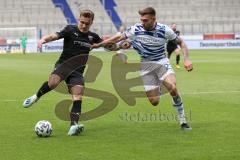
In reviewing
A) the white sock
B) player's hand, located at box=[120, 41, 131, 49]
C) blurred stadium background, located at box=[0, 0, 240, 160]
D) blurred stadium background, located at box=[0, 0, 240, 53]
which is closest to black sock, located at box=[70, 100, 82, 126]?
blurred stadium background, located at box=[0, 0, 240, 160]

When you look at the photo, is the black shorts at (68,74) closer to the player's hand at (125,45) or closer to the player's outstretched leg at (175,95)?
the player's hand at (125,45)

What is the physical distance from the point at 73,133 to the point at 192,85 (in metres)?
10.4

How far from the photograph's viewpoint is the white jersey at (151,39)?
1078 cm

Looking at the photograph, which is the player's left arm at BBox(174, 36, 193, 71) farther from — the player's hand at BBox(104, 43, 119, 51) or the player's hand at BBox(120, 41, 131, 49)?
the player's hand at BBox(104, 43, 119, 51)

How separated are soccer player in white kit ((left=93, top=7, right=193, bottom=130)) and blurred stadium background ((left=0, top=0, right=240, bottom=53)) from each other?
1804 inches

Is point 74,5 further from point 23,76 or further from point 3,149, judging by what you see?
point 3,149

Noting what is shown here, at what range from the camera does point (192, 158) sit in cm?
807

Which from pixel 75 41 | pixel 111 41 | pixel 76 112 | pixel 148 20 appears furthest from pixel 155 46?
pixel 76 112

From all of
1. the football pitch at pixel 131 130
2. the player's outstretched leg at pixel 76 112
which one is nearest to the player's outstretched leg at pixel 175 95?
the football pitch at pixel 131 130

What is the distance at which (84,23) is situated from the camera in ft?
A: 34.8

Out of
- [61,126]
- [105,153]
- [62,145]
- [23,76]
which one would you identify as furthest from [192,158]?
[23,76]

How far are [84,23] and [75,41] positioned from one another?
1.46ft

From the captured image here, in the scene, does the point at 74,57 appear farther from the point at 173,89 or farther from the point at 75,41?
the point at 173,89

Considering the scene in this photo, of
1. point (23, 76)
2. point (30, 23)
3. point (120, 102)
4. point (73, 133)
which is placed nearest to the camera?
point (73, 133)
